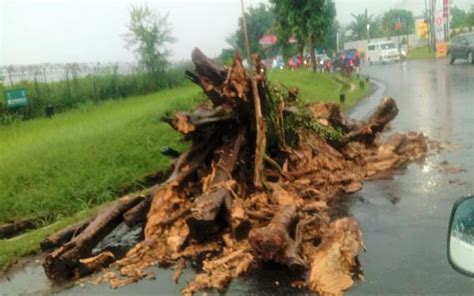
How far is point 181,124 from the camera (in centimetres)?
702

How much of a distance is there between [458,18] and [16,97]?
58255mm

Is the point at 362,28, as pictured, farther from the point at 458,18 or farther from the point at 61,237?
the point at 61,237

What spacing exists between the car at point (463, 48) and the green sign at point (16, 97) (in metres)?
23.5

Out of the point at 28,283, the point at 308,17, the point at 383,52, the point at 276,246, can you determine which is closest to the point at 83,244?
the point at 28,283

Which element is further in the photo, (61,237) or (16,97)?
(16,97)

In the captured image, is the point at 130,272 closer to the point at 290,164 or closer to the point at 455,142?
the point at 290,164

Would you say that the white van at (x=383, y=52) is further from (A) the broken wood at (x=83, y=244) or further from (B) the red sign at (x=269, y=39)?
(A) the broken wood at (x=83, y=244)

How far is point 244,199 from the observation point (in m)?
6.44

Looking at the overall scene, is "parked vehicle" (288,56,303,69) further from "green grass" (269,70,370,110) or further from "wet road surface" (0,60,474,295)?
"wet road surface" (0,60,474,295)

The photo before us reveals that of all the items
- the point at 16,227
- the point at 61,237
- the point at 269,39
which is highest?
the point at 269,39

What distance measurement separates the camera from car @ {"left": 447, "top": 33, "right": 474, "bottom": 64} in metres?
32.7

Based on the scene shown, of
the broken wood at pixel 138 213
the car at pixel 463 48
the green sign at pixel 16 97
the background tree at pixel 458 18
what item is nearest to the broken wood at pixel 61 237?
the broken wood at pixel 138 213

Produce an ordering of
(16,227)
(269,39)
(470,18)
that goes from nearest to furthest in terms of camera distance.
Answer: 1. (16,227)
2. (269,39)
3. (470,18)

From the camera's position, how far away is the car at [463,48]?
107 ft
